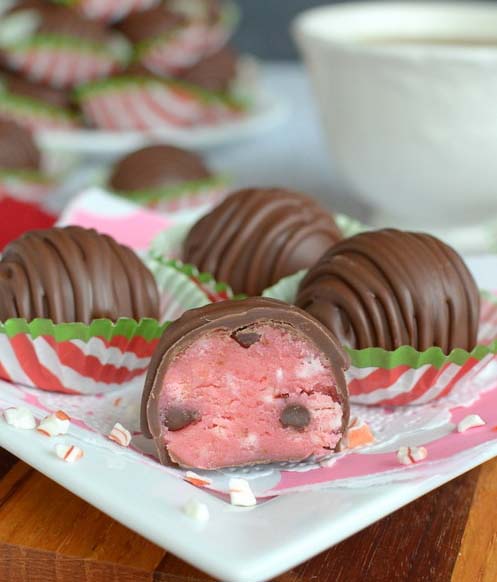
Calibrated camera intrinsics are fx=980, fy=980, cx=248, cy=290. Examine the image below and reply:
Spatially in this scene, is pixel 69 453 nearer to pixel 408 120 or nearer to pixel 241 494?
pixel 241 494

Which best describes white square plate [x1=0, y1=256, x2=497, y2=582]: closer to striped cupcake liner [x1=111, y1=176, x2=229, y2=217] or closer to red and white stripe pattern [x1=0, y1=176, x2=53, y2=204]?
striped cupcake liner [x1=111, y1=176, x2=229, y2=217]

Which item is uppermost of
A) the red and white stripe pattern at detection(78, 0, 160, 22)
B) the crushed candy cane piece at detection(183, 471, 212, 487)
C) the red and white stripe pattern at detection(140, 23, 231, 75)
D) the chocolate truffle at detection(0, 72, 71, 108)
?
the crushed candy cane piece at detection(183, 471, 212, 487)

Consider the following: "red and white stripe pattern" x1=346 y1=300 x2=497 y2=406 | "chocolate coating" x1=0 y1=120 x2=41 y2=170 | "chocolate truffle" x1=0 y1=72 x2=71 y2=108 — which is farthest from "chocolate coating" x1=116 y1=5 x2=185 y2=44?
"red and white stripe pattern" x1=346 y1=300 x2=497 y2=406

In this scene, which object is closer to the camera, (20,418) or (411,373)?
(20,418)

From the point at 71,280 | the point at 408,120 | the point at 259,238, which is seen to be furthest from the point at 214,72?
the point at 71,280

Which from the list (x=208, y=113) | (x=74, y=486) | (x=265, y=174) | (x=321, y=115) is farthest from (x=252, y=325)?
(x=208, y=113)

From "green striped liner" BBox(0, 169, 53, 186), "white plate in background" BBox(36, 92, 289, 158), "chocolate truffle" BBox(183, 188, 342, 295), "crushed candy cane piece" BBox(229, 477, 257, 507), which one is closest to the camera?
"crushed candy cane piece" BBox(229, 477, 257, 507)
